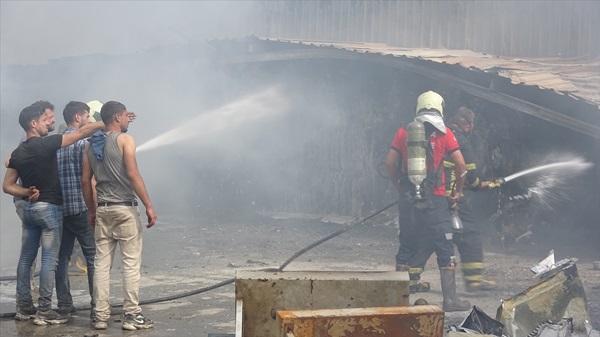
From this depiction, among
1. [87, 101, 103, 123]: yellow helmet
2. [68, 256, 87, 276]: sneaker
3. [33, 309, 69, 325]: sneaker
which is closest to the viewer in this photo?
[33, 309, 69, 325]: sneaker

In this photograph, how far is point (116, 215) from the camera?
20.6ft

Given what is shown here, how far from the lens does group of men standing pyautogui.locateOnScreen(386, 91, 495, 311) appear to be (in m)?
7.35

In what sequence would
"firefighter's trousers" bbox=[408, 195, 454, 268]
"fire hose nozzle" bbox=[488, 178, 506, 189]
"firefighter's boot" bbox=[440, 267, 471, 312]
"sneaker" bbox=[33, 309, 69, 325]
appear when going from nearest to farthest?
"sneaker" bbox=[33, 309, 69, 325]
"firefighter's boot" bbox=[440, 267, 471, 312]
"firefighter's trousers" bbox=[408, 195, 454, 268]
"fire hose nozzle" bbox=[488, 178, 506, 189]

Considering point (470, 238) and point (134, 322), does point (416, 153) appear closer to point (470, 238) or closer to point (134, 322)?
point (470, 238)

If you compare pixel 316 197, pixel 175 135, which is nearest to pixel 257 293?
pixel 316 197

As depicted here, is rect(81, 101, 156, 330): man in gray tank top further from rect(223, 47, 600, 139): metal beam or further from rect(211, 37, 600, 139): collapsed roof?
rect(223, 47, 600, 139): metal beam

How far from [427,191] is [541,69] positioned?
13.8 feet

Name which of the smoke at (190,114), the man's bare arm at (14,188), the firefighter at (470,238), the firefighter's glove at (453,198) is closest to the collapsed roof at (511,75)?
the smoke at (190,114)

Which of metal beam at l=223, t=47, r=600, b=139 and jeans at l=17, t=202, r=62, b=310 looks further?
metal beam at l=223, t=47, r=600, b=139

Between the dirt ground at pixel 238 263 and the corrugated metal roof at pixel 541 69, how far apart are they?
2.00m

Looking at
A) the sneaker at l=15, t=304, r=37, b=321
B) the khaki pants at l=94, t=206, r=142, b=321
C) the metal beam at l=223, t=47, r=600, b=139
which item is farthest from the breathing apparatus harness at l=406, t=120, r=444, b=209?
the sneaker at l=15, t=304, r=37, b=321

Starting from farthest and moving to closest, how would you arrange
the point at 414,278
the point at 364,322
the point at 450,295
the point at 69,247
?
the point at 414,278, the point at 450,295, the point at 69,247, the point at 364,322

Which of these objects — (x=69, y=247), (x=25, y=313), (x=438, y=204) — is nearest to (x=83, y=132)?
(x=69, y=247)

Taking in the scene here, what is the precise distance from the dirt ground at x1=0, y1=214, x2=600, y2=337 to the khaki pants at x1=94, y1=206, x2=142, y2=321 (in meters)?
0.24
